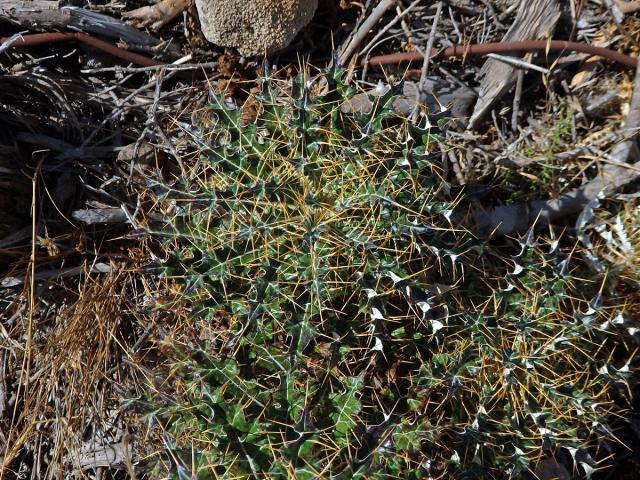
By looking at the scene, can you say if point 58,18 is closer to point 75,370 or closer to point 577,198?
point 75,370

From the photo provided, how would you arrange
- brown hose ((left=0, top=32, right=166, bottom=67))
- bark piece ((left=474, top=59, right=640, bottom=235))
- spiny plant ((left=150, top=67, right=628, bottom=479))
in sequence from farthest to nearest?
brown hose ((left=0, top=32, right=166, bottom=67)) → bark piece ((left=474, top=59, right=640, bottom=235)) → spiny plant ((left=150, top=67, right=628, bottom=479))

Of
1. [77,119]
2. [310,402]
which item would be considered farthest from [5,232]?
[310,402]

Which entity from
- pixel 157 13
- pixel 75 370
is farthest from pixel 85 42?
pixel 75 370

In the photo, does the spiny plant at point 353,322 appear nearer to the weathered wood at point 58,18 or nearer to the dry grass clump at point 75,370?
the dry grass clump at point 75,370

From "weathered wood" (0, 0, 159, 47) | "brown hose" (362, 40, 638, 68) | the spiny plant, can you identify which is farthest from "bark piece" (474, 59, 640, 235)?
"weathered wood" (0, 0, 159, 47)

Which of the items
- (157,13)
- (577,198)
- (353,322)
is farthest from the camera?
(157,13)

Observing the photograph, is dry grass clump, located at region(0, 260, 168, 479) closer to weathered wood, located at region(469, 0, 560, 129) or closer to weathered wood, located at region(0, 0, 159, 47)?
weathered wood, located at region(0, 0, 159, 47)
